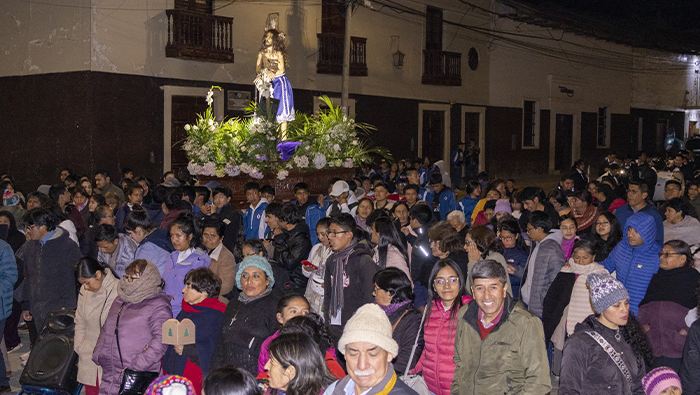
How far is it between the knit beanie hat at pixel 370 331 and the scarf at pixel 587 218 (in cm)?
569

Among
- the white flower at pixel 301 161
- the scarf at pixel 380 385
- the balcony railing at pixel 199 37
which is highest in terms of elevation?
the balcony railing at pixel 199 37

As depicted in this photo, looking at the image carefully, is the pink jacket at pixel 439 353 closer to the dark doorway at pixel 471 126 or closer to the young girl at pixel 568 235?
the young girl at pixel 568 235

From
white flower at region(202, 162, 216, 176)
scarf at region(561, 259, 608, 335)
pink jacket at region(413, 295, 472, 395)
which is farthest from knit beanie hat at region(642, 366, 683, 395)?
white flower at region(202, 162, 216, 176)

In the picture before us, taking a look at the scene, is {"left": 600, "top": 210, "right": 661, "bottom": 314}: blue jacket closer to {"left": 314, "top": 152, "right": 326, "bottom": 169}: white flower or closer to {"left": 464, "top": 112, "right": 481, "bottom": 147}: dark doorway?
{"left": 314, "top": 152, "right": 326, "bottom": 169}: white flower

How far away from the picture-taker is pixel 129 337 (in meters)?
4.82

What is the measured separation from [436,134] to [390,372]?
20.8 m

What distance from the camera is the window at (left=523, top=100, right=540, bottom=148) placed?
27.5 m

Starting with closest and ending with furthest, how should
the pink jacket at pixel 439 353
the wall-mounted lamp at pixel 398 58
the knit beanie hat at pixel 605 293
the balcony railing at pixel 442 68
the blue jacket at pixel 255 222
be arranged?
the knit beanie hat at pixel 605 293 < the pink jacket at pixel 439 353 < the blue jacket at pixel 255 222 < the wall-mounted lamp at pixel 398 58 < the balcony railing at pixel 442 68

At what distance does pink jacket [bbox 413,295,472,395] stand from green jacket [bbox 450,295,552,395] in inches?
7.0

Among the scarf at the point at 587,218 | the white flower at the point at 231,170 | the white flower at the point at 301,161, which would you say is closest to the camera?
the scarf at the point at 587,218

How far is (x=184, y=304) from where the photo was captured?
194 inches

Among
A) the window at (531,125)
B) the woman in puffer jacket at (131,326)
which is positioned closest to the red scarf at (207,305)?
the woman in puffer jacket at (131,326)

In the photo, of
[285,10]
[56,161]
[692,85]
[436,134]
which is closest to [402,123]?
[436,134]

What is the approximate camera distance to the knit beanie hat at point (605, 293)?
12.6 feet
